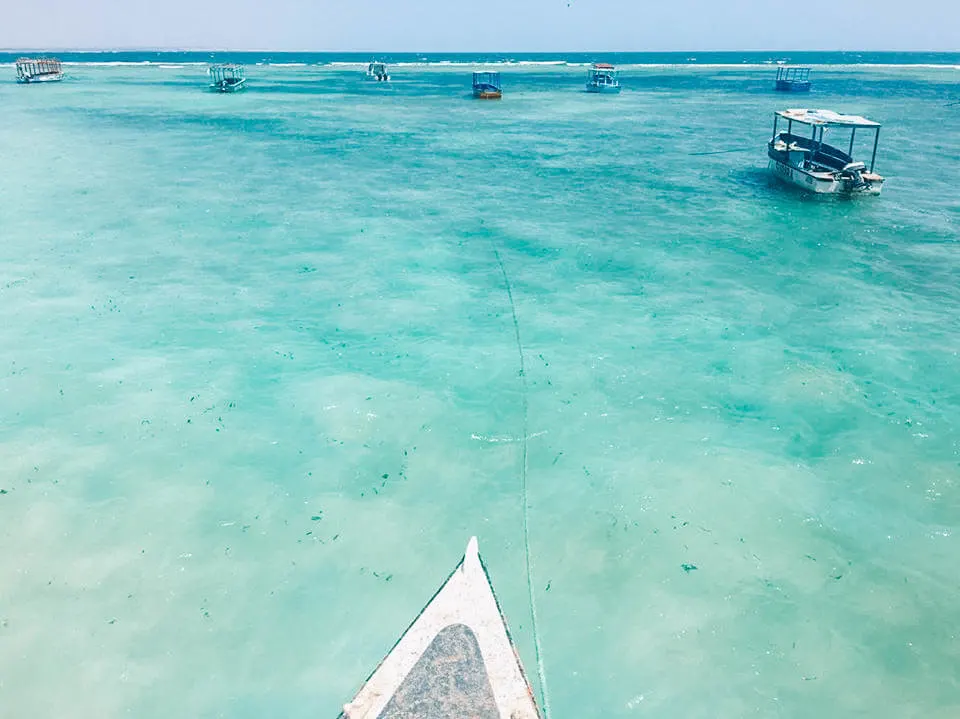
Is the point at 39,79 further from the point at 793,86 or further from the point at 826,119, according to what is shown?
the point at 793,86

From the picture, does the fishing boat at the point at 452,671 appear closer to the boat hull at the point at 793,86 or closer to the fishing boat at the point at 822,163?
the fishing boat at the point at 822,163

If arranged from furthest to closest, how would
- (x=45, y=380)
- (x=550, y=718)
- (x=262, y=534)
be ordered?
(x=45, y=380) → (x=262, y=534) → (x=550, y=718)

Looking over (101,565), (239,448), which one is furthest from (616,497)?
(101,565)

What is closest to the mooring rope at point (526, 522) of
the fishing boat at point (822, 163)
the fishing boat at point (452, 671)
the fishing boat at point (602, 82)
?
the fishing boat at point (452, 671)

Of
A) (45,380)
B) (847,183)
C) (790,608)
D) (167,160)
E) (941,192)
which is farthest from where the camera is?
(167,160)

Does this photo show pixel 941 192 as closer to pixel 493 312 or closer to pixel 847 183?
pixel 847 183

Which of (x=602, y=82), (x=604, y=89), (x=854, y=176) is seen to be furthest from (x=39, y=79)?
(x=854, y=176)
